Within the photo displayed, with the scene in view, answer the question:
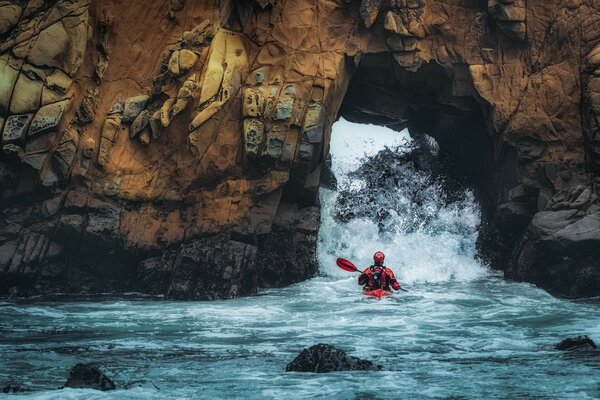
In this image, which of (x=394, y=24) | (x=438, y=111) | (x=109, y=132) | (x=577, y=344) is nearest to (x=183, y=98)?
(x=109, y=132)

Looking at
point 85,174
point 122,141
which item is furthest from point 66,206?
point 122,141

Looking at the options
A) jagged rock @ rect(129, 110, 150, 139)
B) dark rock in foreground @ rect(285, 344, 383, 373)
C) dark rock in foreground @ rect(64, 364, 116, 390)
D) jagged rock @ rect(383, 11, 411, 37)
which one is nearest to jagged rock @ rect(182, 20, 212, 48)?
jagged rock @ rect(129, 110, 150, 139)

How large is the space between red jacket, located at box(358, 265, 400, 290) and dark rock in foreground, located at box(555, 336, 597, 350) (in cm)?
594

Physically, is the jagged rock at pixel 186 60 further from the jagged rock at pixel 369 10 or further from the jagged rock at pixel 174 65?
the jagged rock at pixel 369 10

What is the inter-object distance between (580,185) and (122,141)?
32.4ft

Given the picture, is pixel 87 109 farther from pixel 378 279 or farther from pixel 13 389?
pixel 13 389

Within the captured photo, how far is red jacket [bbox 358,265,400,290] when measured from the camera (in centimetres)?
1675

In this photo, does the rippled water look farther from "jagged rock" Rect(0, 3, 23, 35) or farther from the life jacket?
"jagged rock" Rect(0, 3, 23, 35)

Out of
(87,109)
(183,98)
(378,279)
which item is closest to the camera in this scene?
(378,279)

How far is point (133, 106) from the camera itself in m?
17.9

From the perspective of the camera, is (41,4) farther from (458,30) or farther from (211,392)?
(211,392)

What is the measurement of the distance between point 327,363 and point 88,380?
2840 mm

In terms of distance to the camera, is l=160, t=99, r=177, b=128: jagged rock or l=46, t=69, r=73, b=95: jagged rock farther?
l=160, t=99, r=177, b=128: jagged rock

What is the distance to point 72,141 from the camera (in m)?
17.2
